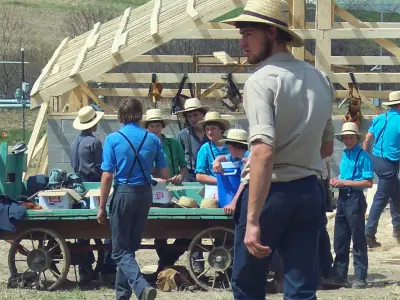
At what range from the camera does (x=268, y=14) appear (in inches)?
206

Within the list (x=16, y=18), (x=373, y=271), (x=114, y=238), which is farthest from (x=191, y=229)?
(x=16, y=18)

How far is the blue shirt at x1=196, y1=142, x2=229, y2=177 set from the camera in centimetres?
986

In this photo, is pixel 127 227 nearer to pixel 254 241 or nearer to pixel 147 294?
pixel 147 294

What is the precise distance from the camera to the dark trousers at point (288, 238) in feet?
17.1

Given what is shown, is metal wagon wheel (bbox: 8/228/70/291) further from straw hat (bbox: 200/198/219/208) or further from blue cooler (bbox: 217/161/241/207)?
blue cooler (bbox: 217/161/241/207)

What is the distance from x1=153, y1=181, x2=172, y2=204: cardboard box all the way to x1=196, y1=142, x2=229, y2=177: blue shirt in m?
0.58

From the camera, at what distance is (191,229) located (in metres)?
9.30

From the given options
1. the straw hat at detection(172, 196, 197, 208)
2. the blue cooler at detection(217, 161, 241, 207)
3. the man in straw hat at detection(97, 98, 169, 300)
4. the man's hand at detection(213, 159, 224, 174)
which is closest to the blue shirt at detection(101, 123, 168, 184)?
the man in straw hat at detection(97, 98, 169, 300)

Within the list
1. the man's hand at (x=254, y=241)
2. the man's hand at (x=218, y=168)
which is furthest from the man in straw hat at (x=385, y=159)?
the man's hand at (x=254, y=241)

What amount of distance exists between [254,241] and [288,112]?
2.22 ft

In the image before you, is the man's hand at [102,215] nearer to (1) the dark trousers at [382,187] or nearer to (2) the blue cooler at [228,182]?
(2) the blue cooler at [228,182]

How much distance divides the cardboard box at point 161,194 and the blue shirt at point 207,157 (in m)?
0.58

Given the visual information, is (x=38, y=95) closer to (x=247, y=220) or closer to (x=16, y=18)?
(x=247, y=220)

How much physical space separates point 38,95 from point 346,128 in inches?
230
